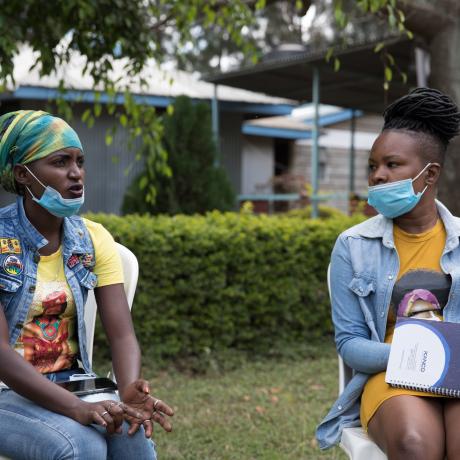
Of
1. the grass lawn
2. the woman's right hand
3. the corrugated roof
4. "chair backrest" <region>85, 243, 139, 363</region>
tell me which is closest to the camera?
the woman's right hand

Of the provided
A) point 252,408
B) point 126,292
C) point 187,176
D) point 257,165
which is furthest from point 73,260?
point 257,165

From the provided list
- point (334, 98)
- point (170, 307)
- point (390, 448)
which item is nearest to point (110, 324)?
point (390, 448)

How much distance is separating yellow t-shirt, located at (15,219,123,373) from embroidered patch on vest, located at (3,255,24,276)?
3.3 inches

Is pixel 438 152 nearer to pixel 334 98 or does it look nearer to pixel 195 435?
pixel 195 435

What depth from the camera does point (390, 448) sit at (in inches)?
93.5

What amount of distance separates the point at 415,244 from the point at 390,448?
85cm

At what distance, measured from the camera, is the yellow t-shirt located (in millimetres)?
2582

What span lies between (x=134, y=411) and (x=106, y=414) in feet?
0.34

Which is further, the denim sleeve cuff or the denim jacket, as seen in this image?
the denim jacket

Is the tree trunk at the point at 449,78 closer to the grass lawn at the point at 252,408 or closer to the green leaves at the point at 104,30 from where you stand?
the green leaves at the point at 104,30

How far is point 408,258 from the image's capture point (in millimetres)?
2828

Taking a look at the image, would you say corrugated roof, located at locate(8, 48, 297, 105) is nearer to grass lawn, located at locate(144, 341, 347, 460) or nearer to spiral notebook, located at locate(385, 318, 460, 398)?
grass lawn, located at locate(144, 341, 347, 460)

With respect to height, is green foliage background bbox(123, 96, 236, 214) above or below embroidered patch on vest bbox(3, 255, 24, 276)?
above

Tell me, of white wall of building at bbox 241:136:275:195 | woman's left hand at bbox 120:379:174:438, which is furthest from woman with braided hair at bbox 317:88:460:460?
white wall of building at bbox 241:136:275:195
